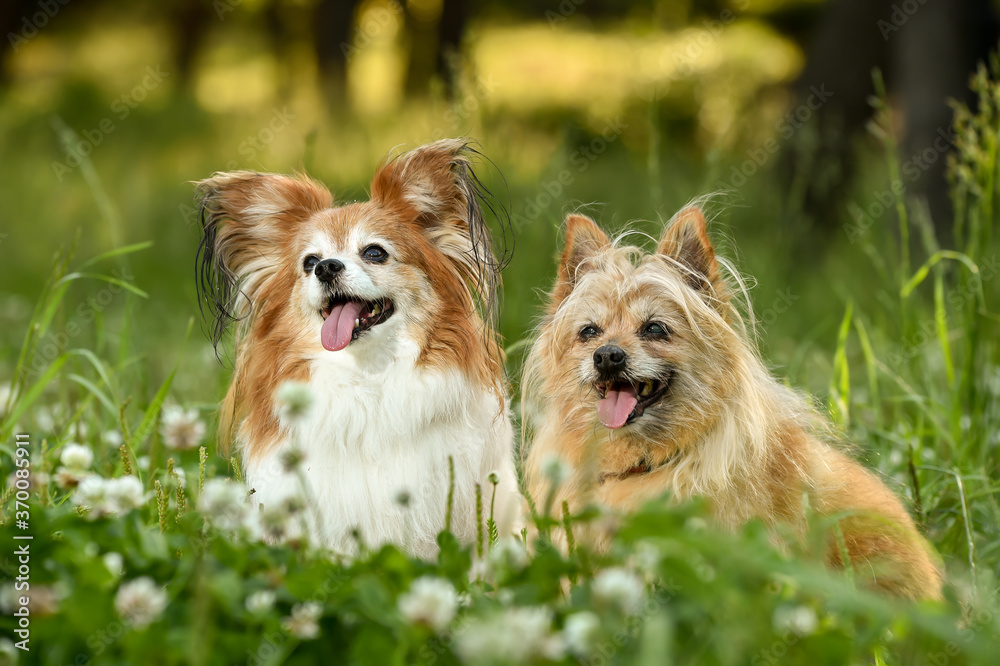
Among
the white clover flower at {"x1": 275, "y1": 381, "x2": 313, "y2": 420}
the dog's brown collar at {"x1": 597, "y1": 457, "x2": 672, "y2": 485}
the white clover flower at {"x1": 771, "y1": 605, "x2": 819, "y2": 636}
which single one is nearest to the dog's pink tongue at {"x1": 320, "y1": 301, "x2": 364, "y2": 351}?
the dog's brown collar at {"x1": 597, "y1": 457, "x2": 672, "y2": 485}

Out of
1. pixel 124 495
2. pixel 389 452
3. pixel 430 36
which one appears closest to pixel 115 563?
pixel 124 495

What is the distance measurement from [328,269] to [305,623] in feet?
5.92

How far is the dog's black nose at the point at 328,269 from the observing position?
3.26 m

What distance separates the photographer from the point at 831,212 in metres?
9.20

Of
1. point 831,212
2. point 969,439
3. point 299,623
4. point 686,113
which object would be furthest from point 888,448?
point 686,113

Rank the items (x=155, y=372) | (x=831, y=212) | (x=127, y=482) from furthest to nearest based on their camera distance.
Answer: (x=831, y=212)
(x=155, y=372)
(x=127, y=482)

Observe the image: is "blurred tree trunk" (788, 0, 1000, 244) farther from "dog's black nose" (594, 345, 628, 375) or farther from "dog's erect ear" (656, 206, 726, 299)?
"dog's black nose" (594, 345, 628, 375)

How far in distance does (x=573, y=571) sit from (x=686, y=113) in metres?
17.3

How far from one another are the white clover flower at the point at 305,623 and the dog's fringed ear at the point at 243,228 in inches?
85.5

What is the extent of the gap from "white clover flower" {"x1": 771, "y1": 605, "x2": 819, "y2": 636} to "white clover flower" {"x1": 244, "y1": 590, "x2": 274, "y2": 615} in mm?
936

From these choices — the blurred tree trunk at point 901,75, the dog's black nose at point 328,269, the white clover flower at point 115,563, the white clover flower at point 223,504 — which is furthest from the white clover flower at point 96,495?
the blurred tree trunk at point 901,75

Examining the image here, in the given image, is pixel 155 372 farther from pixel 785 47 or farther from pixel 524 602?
pixel 785 47

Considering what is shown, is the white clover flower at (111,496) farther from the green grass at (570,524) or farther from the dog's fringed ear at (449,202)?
the dog's fringed ear at (449,202)

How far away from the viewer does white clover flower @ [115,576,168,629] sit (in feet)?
5.25
